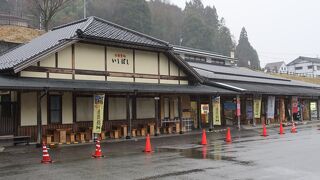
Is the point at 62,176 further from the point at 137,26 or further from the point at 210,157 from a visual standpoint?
the point at 137,26

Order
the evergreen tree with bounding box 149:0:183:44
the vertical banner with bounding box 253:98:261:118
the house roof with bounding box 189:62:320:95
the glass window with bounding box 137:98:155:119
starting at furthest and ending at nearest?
the evergreen tree with bounding box 149:0:183:44
the vertical banner with bounding box 253:98:261:118
the house roof with bounding box 189:62:320:95
the glass window with bounding box 137:98:155:119

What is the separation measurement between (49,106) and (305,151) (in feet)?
40.5

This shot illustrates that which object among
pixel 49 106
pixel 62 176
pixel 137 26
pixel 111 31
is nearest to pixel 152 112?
pixel 111 31

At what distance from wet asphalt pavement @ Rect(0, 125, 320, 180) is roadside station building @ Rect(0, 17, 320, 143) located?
9.77 feet

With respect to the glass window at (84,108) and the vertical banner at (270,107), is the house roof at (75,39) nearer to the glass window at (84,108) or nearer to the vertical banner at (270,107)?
the glass window at (84,108)

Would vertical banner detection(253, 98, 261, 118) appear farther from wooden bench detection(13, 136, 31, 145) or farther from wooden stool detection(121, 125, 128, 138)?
wooden bench detection(13, 136, 31, 145)

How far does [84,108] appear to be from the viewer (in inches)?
861

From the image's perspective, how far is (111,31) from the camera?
23.0 metres

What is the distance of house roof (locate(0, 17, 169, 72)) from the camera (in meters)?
19.0

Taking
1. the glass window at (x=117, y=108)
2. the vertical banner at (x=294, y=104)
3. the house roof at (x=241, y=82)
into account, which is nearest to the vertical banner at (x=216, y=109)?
the house roof at (x=241, y=82)

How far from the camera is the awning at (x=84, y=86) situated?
16.8 metres

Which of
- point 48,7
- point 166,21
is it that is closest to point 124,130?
point 48,7

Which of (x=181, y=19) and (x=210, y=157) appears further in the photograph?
(x=181, y=19)

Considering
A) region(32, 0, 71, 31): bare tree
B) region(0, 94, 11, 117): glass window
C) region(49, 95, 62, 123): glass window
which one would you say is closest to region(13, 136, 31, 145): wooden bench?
region(0, 94, 11, 117): glass window
